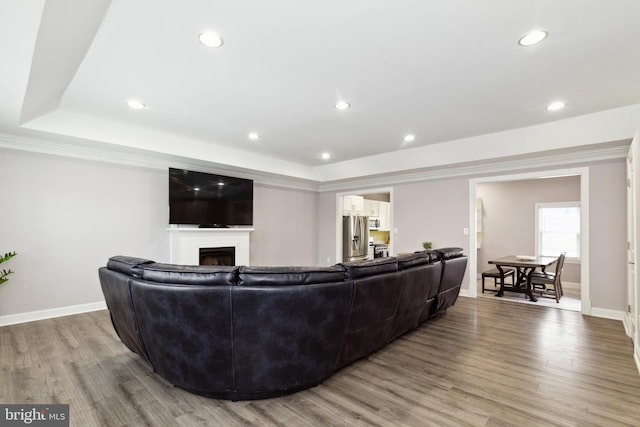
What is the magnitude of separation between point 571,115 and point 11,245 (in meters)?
7.45

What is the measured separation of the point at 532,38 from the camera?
2.29 meters

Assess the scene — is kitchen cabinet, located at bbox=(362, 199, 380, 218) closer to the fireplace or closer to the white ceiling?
the white ceiling

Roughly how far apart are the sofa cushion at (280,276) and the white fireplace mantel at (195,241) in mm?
3574

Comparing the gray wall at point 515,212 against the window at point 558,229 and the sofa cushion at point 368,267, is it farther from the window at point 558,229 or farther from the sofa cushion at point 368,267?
the sofa cushion at point 368,267

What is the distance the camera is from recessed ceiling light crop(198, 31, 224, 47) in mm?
2250

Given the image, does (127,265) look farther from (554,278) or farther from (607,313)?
(554,278)

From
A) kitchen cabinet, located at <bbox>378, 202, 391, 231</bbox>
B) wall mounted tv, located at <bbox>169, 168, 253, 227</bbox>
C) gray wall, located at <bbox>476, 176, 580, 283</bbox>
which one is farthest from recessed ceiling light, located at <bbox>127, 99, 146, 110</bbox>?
gray wall, located at <bbox>476, 176, 580, 283</bbox>

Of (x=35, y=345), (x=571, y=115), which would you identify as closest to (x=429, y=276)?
(x=571, y=115)

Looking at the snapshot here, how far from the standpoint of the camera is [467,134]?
476cm

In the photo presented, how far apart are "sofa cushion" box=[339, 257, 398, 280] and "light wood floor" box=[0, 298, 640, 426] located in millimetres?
858

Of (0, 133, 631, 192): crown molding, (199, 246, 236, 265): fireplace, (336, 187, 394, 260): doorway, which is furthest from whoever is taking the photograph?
(336, 187, 394, 260): doorway

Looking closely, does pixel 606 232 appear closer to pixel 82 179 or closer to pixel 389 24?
pixel 389 24

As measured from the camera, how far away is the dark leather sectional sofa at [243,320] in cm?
198

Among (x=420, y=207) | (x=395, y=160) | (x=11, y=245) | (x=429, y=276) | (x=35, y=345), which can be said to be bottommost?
(x=35, y=345)
